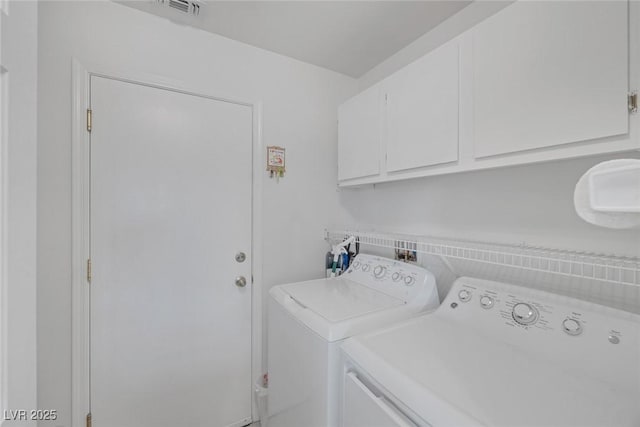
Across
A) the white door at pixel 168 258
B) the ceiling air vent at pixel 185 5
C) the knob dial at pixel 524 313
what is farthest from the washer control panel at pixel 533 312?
the ceiling air vent at pixel 185 5

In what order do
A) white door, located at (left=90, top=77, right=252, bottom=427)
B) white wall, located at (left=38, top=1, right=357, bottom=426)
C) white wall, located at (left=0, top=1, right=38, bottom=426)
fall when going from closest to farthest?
white wall, located at (left=0, top=1, right=38, bottom=426), white wall, located at (left=38, top=1, right=357, bottom=426), white door, located at (left=90, top=77, right=252, bottom=427)

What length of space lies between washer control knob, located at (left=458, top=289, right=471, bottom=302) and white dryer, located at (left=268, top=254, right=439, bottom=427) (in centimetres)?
15

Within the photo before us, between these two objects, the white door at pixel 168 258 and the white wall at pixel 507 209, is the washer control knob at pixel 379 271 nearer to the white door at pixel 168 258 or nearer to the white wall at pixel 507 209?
the white wall at pixel 507 209

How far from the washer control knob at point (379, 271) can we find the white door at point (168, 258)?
0.84 m

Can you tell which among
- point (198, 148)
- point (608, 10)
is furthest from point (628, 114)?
point (198, 148)

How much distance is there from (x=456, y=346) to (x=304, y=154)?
1.55m

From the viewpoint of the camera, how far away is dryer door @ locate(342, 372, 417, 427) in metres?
0.78

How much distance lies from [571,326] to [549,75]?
2.75 feet

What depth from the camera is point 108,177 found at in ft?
4.75

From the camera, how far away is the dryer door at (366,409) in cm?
78

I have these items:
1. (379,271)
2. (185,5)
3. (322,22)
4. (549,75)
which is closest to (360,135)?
(322,22)

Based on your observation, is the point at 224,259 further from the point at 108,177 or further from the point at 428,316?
the point at 428,316

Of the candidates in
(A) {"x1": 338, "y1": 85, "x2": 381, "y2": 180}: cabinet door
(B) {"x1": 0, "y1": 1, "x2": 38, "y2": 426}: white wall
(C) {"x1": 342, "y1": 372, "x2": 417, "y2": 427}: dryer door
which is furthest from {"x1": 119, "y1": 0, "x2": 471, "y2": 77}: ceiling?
(C) {"x1": 342, "y1": 372, "x2": 417, "y2": 427}: dryer door

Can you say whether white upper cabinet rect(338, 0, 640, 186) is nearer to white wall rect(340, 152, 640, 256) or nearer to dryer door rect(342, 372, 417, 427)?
white wall rect(340, 152, 640, 256)
